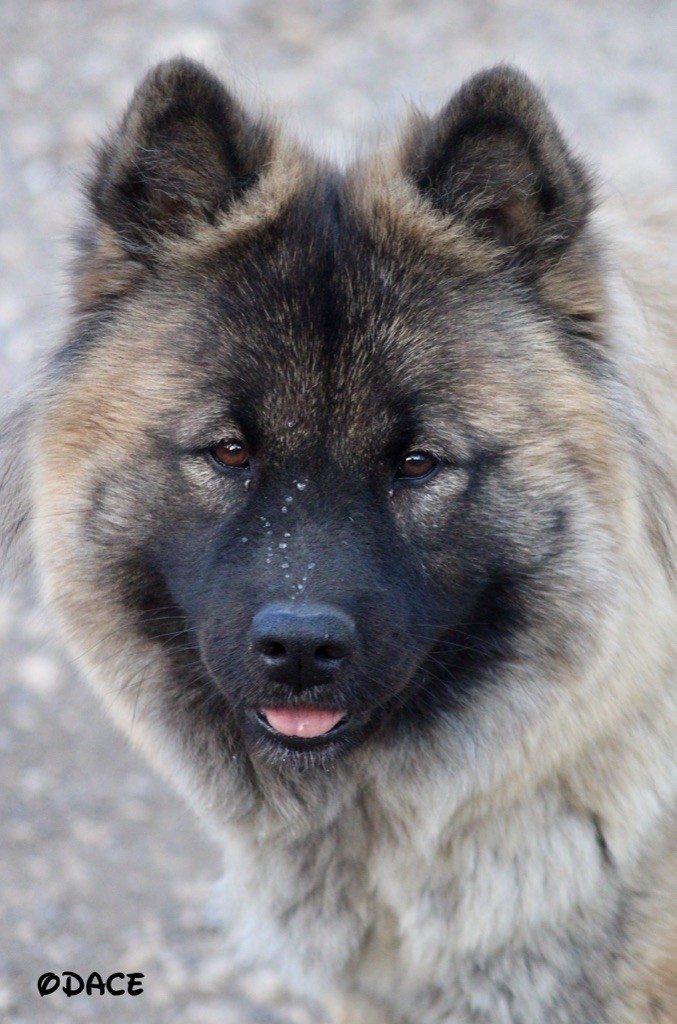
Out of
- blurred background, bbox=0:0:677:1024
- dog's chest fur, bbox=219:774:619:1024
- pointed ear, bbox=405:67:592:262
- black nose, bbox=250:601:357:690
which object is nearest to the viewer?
black nose, bbox=250:601:357:690

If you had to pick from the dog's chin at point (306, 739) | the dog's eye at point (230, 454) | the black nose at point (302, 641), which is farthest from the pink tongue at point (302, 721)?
the dog's eye at point (230, 454)

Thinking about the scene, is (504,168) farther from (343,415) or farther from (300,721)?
(300,721)

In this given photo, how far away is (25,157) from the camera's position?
7.12 meters

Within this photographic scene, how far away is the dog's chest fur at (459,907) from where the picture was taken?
284cm

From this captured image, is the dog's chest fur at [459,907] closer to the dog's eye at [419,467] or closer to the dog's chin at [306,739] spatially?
the dog's chin at [306,739]

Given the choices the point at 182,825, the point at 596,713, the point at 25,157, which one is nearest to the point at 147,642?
the point at 596,713

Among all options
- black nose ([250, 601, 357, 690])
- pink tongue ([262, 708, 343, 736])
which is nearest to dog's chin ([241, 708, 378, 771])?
pink tongue ([262, 708, 343, 736])

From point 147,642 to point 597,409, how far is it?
1145 millimetres

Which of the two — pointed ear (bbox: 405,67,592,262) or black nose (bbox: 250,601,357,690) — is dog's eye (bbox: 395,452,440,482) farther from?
pointed ear (bbox: 405,67,592,262)

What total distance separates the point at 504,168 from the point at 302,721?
1242 millimetres

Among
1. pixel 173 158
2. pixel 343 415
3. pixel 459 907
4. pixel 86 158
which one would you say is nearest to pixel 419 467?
pixel 343 415

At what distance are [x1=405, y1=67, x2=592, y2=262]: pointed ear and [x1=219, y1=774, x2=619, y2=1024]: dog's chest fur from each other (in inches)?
50.0

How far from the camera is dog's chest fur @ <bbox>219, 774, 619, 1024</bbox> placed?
2.84m

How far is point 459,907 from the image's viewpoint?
9.48ft
